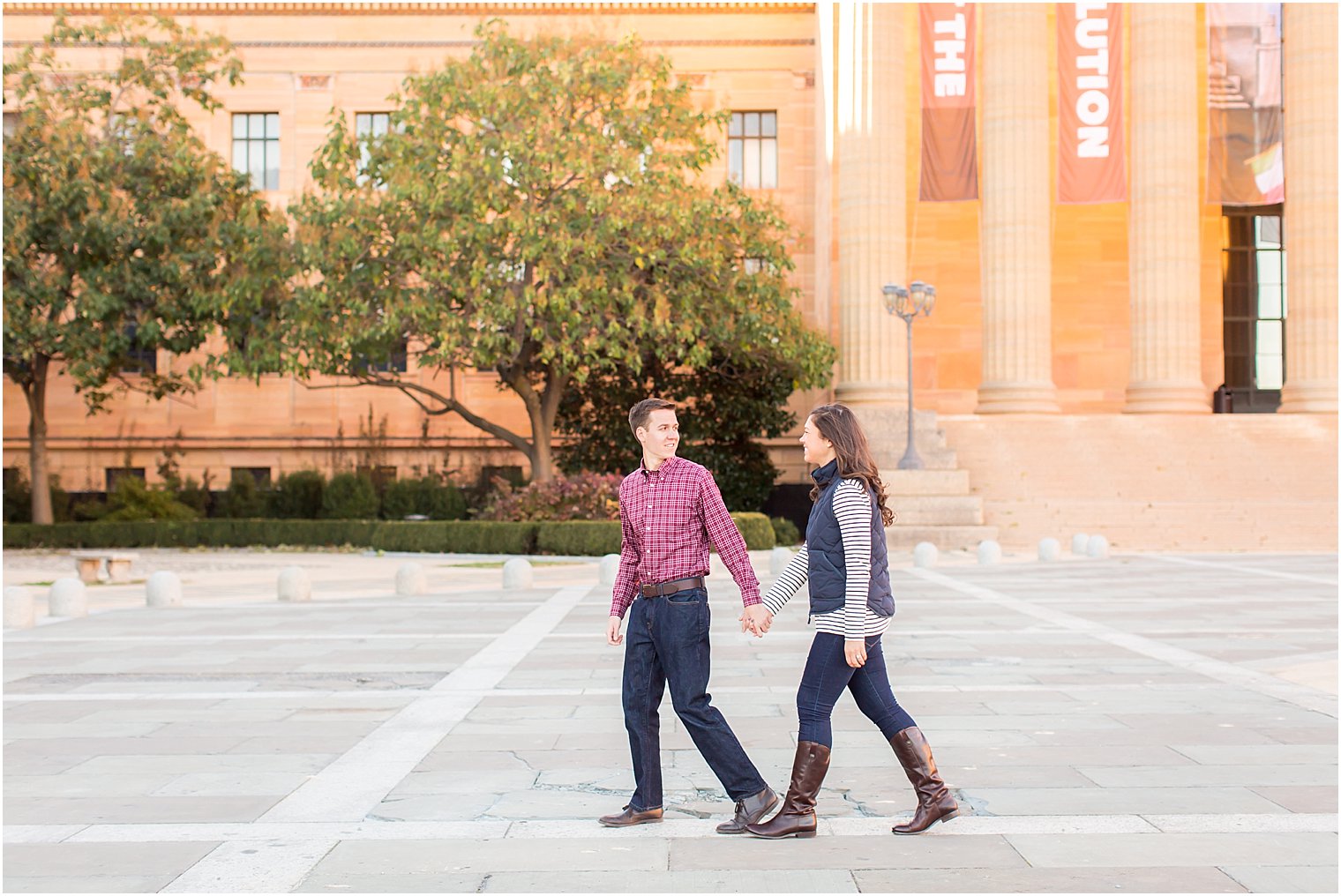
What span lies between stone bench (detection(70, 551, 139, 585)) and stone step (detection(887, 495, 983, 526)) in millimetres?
15560

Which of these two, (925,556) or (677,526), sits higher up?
(677,526)

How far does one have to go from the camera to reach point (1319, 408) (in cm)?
3603

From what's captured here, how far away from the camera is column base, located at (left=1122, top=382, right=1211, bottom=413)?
3622 centimetres

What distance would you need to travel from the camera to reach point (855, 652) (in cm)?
624

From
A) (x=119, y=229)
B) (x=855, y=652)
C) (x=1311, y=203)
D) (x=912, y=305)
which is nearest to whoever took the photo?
(x=855, y=652)

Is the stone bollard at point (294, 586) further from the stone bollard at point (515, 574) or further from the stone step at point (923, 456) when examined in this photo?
the stone step at point (923, 456)

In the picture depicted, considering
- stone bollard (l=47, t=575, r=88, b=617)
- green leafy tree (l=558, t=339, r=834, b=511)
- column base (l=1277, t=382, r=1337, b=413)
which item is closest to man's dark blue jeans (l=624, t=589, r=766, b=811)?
stone bollard (l=47, t=575, r=88, b=617)

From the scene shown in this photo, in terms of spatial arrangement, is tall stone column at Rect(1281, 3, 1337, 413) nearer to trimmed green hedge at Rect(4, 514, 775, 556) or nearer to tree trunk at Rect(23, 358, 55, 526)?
trimmed green hedge at Rect(4, 514, 775, 556)

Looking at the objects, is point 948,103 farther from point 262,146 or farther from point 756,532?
point 262,146

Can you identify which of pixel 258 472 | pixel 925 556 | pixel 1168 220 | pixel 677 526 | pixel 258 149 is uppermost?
pixel 258 149

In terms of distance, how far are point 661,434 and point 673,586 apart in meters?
0.71

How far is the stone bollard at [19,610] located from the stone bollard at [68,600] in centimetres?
113

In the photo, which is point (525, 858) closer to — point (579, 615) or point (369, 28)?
point (579, 615)

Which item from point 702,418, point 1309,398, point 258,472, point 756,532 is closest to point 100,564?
point 756,532
